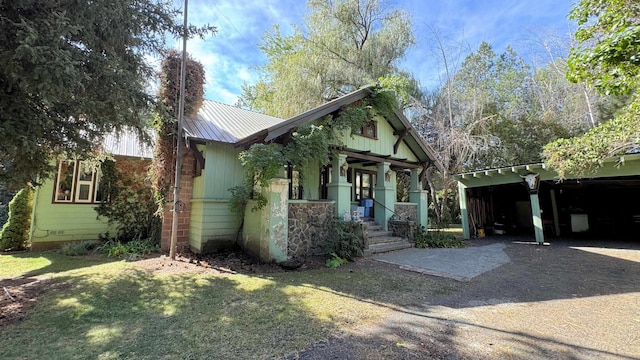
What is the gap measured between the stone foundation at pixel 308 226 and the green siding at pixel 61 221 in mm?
6956

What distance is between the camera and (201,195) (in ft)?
25.9

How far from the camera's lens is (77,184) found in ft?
30.8


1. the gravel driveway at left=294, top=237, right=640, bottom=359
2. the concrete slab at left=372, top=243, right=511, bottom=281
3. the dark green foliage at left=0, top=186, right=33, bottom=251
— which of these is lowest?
the gravel driveway at left=294, top=237, right=640, bottom=359

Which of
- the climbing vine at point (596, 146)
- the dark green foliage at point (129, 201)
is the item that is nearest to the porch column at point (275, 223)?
the dark green foliage at point (129, 201)

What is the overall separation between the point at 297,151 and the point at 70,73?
4.47 metres

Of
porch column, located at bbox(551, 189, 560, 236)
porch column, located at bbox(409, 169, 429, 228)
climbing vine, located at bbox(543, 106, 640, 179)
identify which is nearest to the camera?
climbing vine, located at bbox(543, 106, 640, 179)

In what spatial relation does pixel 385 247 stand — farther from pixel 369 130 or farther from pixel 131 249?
pixel 131 249

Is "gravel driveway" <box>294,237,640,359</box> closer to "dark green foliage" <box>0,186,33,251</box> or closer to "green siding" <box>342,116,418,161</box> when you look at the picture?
Answer: "green siding" <box>342,116,418,161</box>

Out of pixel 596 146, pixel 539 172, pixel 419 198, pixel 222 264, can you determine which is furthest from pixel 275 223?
pixel 539 172

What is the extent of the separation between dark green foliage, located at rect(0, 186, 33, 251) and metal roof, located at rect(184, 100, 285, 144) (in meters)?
5.93

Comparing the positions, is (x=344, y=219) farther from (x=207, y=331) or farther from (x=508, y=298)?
(x=207, y=331)

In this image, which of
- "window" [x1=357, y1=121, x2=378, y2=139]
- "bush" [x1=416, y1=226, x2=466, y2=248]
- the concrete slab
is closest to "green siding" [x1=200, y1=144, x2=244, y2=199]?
A: "window" [x1=357, y1=121, x2=378, y2=139]

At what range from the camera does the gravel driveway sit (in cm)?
298

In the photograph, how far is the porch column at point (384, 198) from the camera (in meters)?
10.0
